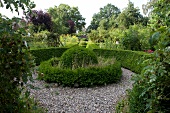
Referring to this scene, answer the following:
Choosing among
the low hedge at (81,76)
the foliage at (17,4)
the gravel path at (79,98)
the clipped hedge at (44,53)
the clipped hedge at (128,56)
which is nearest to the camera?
the foliage at (17,4)

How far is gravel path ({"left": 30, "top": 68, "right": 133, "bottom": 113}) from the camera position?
12.8ft

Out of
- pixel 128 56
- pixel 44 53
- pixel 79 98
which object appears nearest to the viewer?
pixel 79 98

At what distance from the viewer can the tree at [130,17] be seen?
25062mm

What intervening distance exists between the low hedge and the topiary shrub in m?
0.50

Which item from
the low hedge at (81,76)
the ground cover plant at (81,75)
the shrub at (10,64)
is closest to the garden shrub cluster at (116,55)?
the ground cover plant at (81,75)

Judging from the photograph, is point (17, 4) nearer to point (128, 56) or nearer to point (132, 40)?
point (128, 56)

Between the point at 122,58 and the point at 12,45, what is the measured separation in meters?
7.20

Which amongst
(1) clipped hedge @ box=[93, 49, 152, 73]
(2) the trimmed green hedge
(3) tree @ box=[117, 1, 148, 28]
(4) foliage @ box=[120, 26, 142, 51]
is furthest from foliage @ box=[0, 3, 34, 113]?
(3) tree @ box=[117, 1, 148, 28]

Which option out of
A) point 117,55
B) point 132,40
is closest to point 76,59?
point 117,55

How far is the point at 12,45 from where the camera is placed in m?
1.50

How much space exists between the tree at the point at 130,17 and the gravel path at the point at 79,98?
67.2 ft

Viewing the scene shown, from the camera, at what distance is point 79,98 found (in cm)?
448

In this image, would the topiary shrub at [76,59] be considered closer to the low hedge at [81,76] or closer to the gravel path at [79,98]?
the low hedge at [81,76]

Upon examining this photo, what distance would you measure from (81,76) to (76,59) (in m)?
0.80
